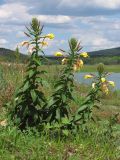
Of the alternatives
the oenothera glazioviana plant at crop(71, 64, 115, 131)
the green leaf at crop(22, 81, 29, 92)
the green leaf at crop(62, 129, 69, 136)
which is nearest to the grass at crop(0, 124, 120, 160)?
the green leaf at crop(62, 129, 69, 136)

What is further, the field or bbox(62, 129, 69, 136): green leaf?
bbox(62, 129, 69, 136): green leaf

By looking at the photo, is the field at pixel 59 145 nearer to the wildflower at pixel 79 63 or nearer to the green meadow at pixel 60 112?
the green meadow at pixel 60 112

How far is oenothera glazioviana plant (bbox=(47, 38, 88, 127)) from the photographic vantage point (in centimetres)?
934

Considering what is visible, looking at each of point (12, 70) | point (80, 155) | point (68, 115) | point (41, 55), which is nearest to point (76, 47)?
point (41, 55)

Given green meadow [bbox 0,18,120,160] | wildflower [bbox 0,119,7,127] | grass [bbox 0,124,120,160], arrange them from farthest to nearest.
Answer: wildflower [bbox 0,119,7,127], green meadow [bbox 0,18,120,160], grass [bbox 0,124,120,160]

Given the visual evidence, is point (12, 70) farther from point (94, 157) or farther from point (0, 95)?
point (94, 157)

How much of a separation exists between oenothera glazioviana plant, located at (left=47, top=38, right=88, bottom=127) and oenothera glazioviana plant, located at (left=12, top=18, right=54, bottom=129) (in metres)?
0.28

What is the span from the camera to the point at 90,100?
951 cm

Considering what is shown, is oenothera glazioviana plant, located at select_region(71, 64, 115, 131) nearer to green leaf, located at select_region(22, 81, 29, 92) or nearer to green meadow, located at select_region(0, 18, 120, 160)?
green meadow, located at select_region(0, 18, 120, 160)

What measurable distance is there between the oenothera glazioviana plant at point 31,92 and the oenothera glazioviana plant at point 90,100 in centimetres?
73

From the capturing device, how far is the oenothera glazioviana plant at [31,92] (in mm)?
9383

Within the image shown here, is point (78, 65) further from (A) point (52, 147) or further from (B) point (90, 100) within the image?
(A) point (52, 147)

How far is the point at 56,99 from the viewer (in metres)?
9.50

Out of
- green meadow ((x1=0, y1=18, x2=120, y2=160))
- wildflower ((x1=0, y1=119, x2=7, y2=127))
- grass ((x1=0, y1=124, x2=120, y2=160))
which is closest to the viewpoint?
grass ((x1=0, y1=124, x2=120, y2=160))
